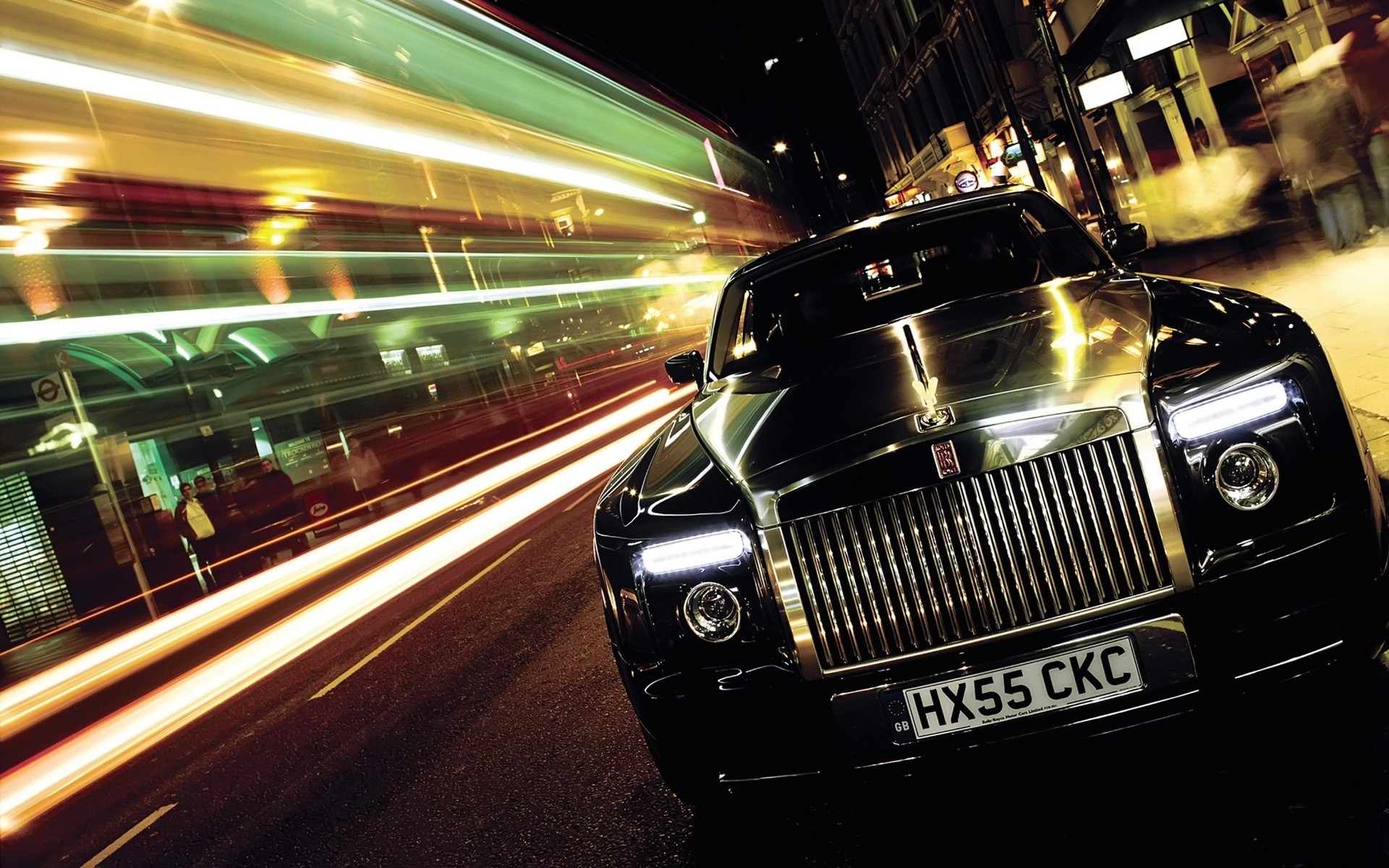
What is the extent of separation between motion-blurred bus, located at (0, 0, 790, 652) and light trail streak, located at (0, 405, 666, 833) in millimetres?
1744

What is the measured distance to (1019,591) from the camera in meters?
2.17

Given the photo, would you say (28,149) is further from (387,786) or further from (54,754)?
(387,786)

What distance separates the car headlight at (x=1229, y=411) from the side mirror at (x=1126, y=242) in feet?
5.92

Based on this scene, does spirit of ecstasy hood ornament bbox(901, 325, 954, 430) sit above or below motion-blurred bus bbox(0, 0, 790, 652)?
below

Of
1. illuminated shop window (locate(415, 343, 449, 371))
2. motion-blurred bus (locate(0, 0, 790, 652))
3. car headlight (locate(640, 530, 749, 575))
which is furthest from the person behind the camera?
illuminated shop window (locate(415, 343, 449, 371))

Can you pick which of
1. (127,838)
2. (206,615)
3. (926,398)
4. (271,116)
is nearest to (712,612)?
(926,398)

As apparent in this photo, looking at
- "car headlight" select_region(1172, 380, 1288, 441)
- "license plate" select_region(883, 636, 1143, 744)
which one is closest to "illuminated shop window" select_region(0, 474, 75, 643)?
"license plate" select_region(883, 636, 1143, 744)

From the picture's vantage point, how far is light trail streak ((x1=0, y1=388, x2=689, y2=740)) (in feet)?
22.4

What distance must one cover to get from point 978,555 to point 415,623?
6.55m

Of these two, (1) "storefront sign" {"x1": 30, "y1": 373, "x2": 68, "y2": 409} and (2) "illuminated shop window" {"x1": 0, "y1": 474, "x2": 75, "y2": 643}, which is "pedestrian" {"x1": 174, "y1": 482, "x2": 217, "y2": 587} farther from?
(1) "storefront sign" {"x1": 30, "y1": 373, "x2": 68, "y2": 409}

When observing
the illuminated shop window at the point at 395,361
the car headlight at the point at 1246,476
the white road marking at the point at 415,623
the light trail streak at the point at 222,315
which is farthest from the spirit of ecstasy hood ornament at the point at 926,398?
the illuminated shop window at the point at 395,361

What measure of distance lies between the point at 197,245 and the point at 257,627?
347 cm

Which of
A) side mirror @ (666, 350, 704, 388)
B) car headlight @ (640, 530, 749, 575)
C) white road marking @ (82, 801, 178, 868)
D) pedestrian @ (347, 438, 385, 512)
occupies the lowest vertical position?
white road marking @ (82, 801, 178, 868)

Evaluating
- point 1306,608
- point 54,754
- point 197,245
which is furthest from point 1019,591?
point 197,245
